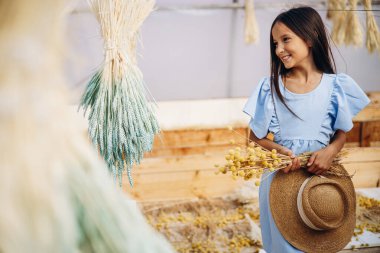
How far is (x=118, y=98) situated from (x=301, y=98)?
0.86 m

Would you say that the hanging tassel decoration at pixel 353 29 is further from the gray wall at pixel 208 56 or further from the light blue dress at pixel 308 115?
the light blue dress at pixel 308 115

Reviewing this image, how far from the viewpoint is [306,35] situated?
1833 mm

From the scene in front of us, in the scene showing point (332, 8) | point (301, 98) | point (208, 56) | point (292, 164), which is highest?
point (332, 8)

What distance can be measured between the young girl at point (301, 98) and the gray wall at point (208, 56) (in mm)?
1887

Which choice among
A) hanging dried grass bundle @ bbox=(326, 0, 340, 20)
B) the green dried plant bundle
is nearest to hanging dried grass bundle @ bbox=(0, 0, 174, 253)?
the green dried plant bundle

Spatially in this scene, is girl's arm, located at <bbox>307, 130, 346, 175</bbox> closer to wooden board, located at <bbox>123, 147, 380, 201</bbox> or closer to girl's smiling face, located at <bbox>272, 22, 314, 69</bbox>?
girl's smiling face, located at <bbox>272, 22, 314, 69</bbox>

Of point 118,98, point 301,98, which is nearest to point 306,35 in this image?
point 301,98

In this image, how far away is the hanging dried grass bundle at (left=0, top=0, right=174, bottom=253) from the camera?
53 centimetres

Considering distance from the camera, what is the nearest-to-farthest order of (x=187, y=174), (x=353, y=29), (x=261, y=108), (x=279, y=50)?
(x=279, y=50) < (x=261, y=108) < (x=353, y=29) < (x=187, y=174)

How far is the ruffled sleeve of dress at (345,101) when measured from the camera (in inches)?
72.0

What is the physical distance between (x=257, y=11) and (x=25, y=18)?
351 centimetres

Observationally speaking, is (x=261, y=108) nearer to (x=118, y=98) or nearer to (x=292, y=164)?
(x=292, y=164)

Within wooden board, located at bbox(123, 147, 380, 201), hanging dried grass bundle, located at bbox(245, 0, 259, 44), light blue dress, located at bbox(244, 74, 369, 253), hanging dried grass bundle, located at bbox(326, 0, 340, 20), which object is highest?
hanging dried grass bundle, located at bbox(326, 0, 340, 20)

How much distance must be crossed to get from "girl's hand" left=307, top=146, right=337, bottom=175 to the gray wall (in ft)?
7.24
